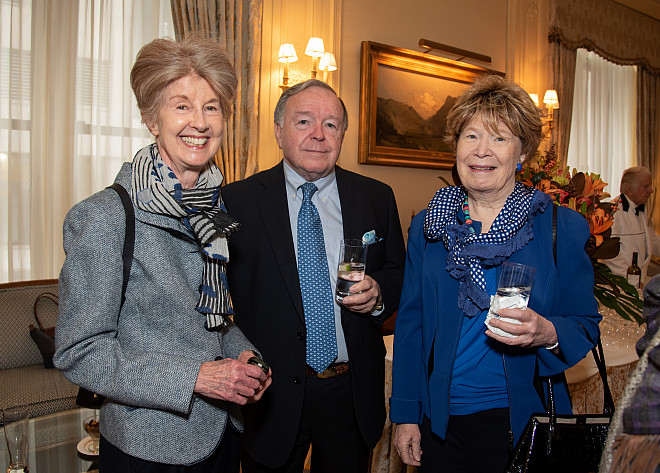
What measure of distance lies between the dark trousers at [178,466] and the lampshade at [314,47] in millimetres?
4284

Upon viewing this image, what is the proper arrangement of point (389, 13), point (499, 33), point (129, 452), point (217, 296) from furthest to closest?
point (499, 33)
point (389, 13)
point (217, 296)
point (129, 452)

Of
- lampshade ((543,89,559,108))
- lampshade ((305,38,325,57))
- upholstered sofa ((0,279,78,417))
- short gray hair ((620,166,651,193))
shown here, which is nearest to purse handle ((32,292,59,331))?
upholstered sofa ((0,279,78,417))

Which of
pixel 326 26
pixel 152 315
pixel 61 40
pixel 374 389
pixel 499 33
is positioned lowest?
pixel 374 389

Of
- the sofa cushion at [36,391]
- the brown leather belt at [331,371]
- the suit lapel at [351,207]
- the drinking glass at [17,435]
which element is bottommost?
the sofa cushion at [36,391]

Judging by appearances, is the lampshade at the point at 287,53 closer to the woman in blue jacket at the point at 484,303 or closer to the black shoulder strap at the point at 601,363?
the woman in blue jacket at the point at 484,303

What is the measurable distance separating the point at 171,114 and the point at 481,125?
0.96 m

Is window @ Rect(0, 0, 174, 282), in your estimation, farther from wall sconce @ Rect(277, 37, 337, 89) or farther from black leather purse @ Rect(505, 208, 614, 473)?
black leather purse @ Rect(505, 208, 614, 473)

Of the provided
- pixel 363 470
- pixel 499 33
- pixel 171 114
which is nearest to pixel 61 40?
pixel 171 114

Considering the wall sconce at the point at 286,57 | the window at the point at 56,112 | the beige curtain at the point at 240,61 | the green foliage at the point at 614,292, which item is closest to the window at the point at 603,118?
A: the wall sconce at the point at 286,57

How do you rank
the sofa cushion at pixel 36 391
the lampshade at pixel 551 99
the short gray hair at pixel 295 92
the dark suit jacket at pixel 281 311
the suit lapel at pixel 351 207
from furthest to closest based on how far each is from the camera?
the lampshade at pixel 551 99 < the sofa cushion at pixel 36 391 < the short gray hair at pixel 295 92 < the suit lapel at pixel 351 207 < the dark suit jacket at pixel 281 311

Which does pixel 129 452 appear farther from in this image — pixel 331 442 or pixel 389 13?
pixel 389 13

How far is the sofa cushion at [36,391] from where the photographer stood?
3045mm

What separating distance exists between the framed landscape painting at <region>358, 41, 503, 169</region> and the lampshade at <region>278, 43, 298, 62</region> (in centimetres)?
100

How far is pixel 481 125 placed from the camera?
1.66 metres
